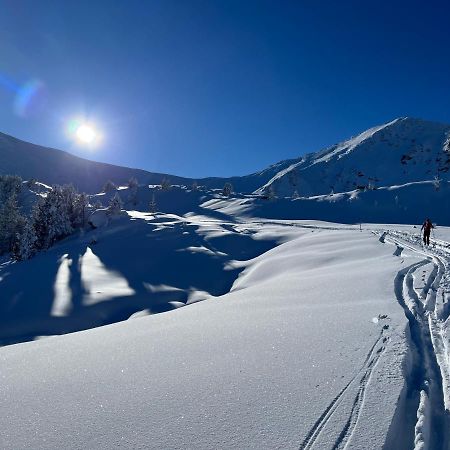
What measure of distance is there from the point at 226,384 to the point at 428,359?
9.97 feet

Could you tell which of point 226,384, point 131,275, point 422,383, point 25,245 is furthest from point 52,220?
point 422,383

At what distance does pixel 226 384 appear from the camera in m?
4.94

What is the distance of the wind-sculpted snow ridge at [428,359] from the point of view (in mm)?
3865

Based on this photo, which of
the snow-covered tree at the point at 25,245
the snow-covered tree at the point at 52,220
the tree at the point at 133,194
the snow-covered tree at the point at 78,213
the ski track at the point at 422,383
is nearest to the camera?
the ski track at the point at 422,383

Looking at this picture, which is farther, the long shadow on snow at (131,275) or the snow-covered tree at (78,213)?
the snow-covered tree at (78,213)

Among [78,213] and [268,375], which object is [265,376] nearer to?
[268,375]

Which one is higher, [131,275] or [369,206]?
[369,206]

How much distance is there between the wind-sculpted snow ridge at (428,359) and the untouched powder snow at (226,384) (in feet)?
0.51

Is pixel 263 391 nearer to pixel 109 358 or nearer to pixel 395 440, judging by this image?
pixel 395 440

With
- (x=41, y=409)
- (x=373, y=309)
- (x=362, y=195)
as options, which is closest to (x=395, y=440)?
(x=41, y=409)

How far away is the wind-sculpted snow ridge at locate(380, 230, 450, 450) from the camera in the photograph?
3.87m

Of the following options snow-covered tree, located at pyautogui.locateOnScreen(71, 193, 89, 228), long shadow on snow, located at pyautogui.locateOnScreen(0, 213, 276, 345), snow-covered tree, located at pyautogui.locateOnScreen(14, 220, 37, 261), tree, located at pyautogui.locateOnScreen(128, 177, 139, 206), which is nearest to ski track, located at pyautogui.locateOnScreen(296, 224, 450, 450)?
long shadow on snow, located at pyautogui.locateOnScreen(0, 213, 276, 345)

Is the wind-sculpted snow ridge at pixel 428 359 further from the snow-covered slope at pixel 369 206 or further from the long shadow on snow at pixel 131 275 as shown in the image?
the snow-covered slope at pixel 369 206

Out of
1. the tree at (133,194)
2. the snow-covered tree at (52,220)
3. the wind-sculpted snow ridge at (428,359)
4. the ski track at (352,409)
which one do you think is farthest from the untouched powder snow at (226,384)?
the tree at (133,194)
